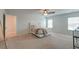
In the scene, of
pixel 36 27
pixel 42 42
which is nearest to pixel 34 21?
pixel 36 27

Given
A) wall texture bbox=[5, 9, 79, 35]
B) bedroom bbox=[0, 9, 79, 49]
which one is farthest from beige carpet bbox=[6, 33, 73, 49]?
wall texture bbox=[5, 9, 79, 35]

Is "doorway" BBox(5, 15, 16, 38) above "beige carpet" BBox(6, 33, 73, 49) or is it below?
above

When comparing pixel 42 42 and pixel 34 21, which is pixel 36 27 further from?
pixel 42 42

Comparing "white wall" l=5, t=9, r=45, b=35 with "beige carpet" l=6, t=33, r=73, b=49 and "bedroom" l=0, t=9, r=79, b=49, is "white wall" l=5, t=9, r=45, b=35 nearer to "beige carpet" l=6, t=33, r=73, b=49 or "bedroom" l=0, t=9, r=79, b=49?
"bedroom" l=0, t=9, r=79, b=49

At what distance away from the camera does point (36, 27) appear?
199 cm

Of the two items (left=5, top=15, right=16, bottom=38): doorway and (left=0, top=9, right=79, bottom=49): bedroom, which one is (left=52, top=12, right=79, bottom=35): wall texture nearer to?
(left=0, top=9, right=79, bottom=49): bedroom

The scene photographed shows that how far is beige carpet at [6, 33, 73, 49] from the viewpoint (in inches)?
76.0

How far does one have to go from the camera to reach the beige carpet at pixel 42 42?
193 centimetres

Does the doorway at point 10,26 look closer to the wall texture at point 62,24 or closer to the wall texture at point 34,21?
the wall texture at point 34,21

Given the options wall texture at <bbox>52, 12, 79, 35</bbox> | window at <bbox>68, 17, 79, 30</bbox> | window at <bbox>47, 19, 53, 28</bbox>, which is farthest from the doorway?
window at <bbox>68, 17, 79, 30</bbox>
